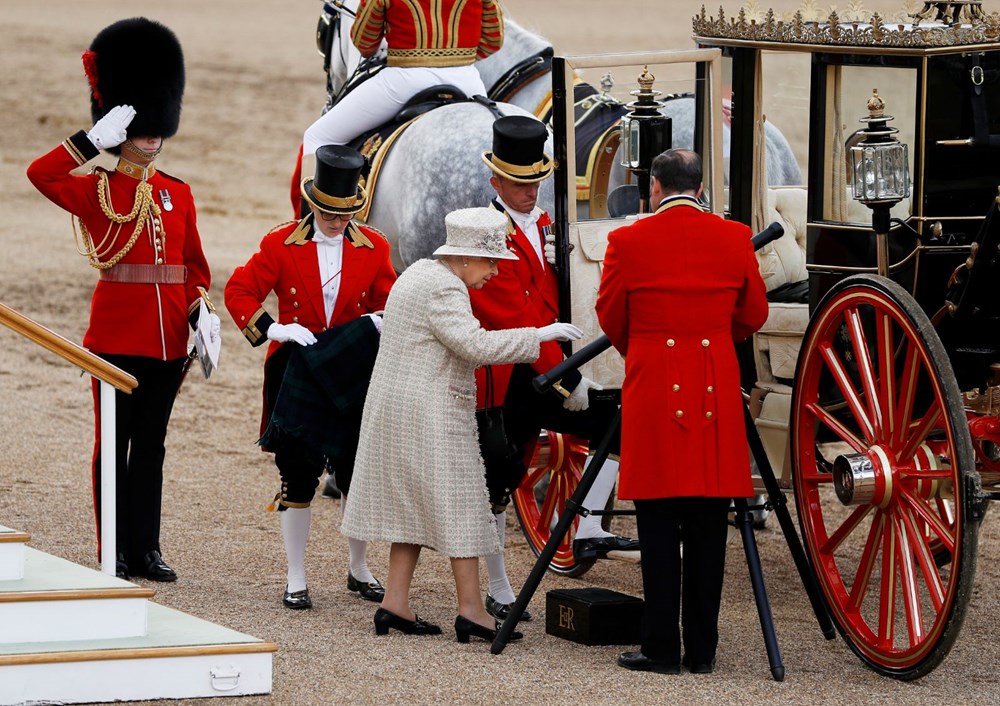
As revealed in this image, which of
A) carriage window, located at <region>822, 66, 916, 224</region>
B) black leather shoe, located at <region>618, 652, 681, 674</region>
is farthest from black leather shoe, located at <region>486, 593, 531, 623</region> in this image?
A: carriage window, located at <region>822, 66, 916, 224</region>

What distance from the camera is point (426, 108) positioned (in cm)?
769

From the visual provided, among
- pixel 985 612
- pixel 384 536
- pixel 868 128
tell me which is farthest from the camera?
pixel 985 612

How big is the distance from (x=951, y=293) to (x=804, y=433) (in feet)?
2.08

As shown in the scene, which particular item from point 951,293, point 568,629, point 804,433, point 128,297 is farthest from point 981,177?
point 128,297

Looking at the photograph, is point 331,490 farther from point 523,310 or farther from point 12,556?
point 12,556

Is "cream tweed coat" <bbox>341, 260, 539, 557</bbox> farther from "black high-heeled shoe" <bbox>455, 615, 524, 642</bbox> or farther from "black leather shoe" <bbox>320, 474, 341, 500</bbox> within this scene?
"black leather shoe" <bbox>320, 474, 341, 500</bbox>

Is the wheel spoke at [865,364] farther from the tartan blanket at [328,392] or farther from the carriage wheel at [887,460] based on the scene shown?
the tartan blanket at [328,392]

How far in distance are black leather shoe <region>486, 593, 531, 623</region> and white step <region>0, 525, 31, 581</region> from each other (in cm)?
155

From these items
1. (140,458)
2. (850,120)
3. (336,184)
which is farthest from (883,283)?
(140,458)

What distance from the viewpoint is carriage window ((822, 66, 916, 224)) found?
543cm

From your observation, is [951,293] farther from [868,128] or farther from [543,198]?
[543,198]

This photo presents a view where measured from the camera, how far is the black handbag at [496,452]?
5.55 m

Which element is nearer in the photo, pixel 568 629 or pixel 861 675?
pixel 861 675

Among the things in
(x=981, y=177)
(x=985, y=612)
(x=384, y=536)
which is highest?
(x=981, y=177)
